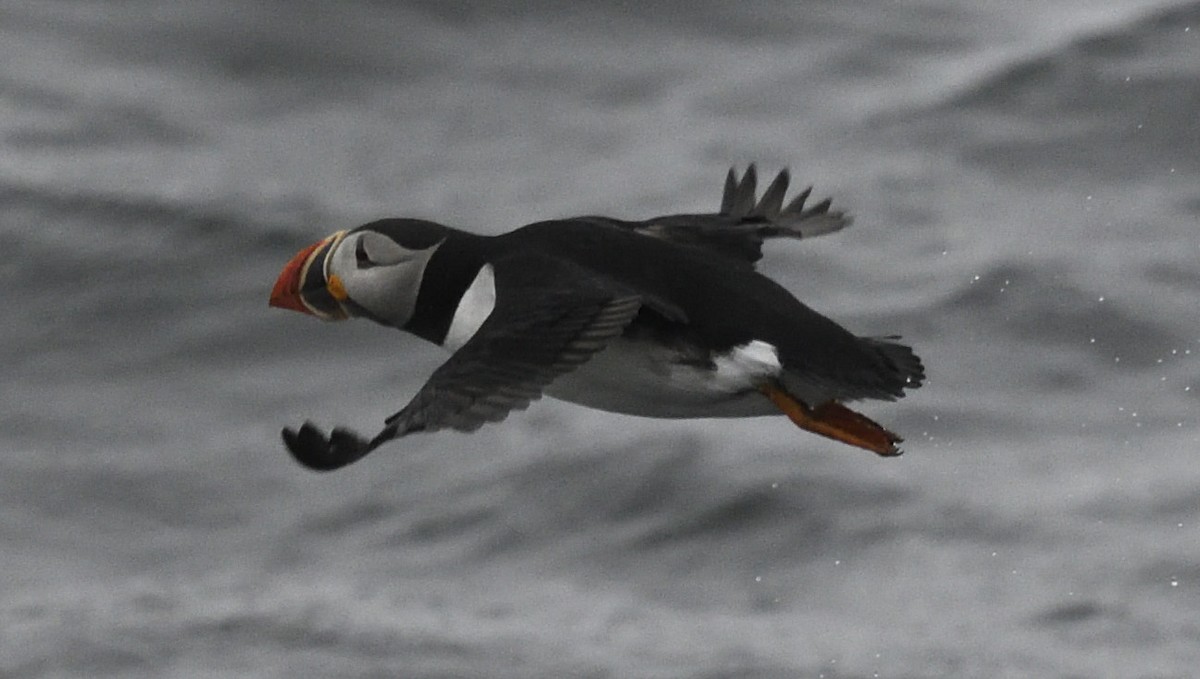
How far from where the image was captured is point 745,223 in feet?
19.9

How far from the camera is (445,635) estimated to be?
24.4ft

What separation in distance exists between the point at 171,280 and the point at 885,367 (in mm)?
4534

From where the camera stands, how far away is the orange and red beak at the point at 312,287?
222 inches

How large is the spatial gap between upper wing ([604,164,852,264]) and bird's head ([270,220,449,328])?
1.62 feet

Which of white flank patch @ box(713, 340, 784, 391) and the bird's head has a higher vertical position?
the bird's head

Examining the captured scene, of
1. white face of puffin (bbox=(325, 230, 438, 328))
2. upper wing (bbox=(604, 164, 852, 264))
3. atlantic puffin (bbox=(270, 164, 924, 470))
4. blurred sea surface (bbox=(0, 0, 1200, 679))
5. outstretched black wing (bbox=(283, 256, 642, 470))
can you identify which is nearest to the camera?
outstretched black wing (bbox=(283, 256, 642, 470))

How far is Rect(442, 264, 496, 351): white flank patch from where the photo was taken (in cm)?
546

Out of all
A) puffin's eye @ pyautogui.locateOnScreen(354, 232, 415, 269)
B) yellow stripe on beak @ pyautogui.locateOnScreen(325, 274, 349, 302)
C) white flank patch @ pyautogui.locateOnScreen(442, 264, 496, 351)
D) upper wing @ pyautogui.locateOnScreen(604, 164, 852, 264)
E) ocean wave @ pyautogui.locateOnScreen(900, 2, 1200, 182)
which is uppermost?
ocean wave @ pyautogui.locateOnScreen(900, 2, 1200, 182)

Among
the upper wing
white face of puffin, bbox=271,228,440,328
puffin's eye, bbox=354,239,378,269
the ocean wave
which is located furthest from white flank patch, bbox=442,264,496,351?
the ocean wave

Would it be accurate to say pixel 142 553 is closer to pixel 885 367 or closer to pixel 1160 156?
pixel 885 367

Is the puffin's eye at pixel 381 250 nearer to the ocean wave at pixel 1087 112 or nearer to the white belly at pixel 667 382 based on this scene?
the white belly at pixel 667 382

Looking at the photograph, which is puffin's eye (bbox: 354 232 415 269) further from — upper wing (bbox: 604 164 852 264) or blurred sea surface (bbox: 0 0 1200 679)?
blurred sea surface (bbox: 0 0 1200 679)

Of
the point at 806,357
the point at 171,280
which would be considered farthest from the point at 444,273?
the point at 171,280

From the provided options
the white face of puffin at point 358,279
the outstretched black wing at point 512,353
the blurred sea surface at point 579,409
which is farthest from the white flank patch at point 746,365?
the blurred sea surface at point 579,409
